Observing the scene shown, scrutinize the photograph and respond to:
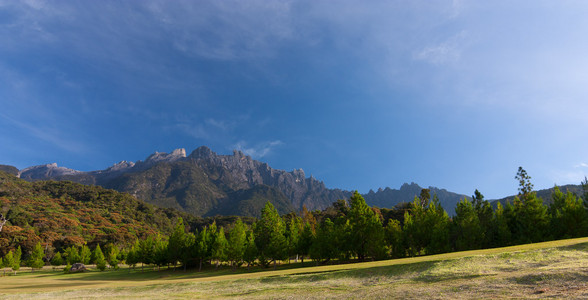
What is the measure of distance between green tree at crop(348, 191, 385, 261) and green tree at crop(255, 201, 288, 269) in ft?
43.5

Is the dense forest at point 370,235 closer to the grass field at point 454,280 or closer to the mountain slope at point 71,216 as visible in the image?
the mountain slope at point 71,216

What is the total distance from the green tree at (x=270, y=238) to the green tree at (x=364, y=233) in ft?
43.5

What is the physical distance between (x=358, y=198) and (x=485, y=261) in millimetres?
28254

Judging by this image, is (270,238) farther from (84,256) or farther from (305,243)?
(84,256)

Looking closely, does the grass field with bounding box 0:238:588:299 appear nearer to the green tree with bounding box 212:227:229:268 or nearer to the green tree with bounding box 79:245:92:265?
the green tree with bounding box 212:227:229:268

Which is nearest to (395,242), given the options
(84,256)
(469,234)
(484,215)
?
(469,234)

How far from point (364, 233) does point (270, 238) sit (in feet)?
63.2

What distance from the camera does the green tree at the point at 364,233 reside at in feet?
149

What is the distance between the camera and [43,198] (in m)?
159

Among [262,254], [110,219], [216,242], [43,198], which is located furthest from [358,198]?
[43,198]

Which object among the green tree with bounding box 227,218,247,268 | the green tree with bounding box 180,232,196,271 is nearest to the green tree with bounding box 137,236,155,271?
the green tree with bounding box 180,232,196,271

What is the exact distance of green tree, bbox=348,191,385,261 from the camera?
4541cm

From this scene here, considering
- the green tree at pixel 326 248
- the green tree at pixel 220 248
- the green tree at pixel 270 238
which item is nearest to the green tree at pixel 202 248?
the green tree at pixel 220 248

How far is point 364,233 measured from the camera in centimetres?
4628
